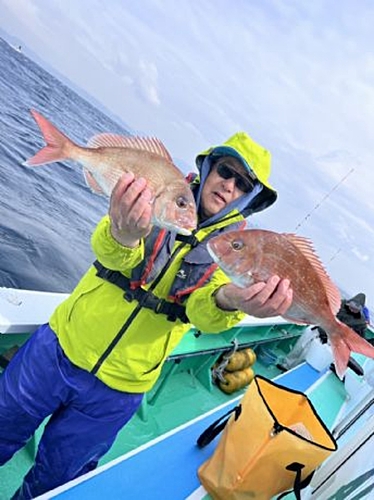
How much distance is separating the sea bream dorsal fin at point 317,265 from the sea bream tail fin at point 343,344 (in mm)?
91

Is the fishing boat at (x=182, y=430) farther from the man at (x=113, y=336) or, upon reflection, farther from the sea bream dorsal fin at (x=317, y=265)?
the sea bream dorsal fin at (x=317, y=265)

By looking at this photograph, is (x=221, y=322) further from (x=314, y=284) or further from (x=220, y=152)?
(x=220, y=152)

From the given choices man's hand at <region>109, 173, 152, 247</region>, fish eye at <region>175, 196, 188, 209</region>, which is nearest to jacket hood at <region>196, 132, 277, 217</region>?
fish eye at <region>175, 196, 188, 209</region>

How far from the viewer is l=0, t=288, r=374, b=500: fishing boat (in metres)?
2.07

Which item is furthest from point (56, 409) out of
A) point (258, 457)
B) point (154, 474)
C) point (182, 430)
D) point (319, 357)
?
point (319, 357)

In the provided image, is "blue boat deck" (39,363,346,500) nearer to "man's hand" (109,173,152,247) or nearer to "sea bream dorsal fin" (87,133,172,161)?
"man's hand" (109,173,152,247)

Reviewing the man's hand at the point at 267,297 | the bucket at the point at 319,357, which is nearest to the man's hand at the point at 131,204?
the man's hand at the point at 267,297

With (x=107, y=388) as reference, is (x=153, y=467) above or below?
below

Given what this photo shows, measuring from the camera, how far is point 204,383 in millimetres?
4973

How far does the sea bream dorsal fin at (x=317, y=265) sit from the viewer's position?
1880 millimetres

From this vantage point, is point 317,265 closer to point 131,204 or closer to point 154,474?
point 131,204

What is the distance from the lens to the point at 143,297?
210 cm

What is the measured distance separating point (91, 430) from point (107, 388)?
24cm

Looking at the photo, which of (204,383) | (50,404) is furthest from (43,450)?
(204,383)
